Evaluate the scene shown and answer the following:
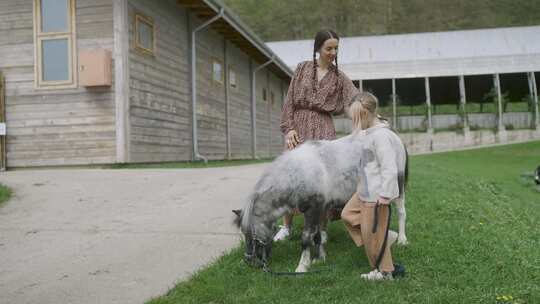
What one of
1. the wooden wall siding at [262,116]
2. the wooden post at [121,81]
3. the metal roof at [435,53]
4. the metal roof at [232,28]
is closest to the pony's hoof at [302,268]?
the wooden post at [121,81]

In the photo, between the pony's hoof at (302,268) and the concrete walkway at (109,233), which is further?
the pony's hoof at (302,268)

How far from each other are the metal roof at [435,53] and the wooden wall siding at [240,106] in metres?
13.2

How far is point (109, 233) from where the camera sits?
536 centimetres

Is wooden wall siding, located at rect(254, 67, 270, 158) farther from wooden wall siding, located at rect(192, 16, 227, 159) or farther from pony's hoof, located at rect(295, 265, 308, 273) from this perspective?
pony's hoof, located at rect(295, 265, 308, 273)

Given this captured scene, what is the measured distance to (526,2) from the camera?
63125 mm

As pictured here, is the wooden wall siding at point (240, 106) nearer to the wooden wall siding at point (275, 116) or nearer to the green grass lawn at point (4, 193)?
the wooden wall siding at point (275, 116)

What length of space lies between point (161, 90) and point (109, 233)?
7.09 meters

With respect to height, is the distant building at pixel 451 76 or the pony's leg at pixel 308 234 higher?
the distant building at pixel 451 76

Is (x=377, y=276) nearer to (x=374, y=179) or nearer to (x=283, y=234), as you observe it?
(x=374, y=179)

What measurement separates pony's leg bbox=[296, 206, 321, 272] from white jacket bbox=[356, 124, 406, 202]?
15.5 inches

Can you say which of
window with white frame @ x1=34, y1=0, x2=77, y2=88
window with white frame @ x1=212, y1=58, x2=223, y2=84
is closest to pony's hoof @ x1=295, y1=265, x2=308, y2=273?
window with white frame @ x1=34, y1=0, x2=77, y2=88

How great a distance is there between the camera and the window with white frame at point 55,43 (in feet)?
35.0

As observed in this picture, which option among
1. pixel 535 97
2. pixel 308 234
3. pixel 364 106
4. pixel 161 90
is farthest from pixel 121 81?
pixel 535 97

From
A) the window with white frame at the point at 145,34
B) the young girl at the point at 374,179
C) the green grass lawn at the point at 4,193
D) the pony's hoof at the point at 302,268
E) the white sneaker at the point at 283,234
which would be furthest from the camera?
the window with white frame at the point at 145,34
